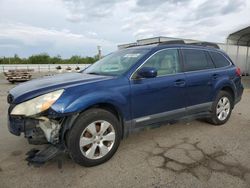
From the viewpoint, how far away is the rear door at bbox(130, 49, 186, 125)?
11.8ft

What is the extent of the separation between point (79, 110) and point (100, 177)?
93cm

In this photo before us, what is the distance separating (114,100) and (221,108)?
286 cm

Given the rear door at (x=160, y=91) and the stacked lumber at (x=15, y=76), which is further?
the stacked lumber at (x=15, y=76)

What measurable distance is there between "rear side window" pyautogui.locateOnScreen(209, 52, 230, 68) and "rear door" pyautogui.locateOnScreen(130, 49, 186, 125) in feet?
3.93

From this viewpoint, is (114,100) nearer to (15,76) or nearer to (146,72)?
(146,72)

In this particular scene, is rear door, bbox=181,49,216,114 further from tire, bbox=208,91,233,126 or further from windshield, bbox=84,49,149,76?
windshield, bbox=84,49,149,76

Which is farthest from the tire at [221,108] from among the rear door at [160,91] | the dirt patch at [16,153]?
the dirt patch at [16,153]

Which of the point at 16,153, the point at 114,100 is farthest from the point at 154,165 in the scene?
the point at 16,153

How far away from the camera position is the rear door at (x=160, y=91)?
11.8ft

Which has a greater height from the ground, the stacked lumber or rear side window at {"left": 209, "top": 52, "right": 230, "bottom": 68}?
rear side window at {"left": 209, "top": 52, "right": 230, "bottom": 68}

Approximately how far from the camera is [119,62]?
407 cm

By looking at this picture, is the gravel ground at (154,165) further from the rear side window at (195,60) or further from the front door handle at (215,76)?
the rear side window at (195,60)

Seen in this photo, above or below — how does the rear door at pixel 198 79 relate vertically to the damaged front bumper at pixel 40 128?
above

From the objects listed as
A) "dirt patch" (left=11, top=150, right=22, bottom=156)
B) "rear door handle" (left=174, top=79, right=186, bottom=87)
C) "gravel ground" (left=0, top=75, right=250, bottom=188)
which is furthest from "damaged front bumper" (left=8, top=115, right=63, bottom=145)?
"rear door handle" (left=174, top=79, right=186, bottom=87)
